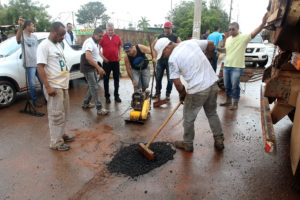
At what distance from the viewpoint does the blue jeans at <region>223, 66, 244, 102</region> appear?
5.34 metres

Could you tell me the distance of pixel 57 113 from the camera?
3.56 meters

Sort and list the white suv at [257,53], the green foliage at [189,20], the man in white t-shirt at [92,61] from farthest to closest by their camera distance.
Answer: the green foliage at [189,20], the white suv at [257,53], the man in white t-shirt at [92,61]

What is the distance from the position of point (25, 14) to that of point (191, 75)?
21.2 meters

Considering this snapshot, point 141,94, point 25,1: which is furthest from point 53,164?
point 25,1

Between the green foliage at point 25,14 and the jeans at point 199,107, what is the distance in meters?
19.9

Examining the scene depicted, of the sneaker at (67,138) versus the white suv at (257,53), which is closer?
the sneaker at (67,138)

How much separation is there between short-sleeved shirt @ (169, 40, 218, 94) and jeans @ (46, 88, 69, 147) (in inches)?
73.5

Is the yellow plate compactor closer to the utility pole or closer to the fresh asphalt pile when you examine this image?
the fresh asphalt pile

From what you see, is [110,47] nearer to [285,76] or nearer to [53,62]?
[53,62]

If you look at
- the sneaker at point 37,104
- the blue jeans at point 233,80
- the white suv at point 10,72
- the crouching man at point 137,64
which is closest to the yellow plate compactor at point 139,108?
the crouching man at point 137,64

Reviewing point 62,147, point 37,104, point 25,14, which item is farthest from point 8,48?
point 25,14

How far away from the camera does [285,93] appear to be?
2977 millimetres

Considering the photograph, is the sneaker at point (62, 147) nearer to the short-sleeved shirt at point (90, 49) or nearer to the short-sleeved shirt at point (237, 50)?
the short-sleeved shirt at point (90, 49)

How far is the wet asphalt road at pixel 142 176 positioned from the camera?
2676 mm
